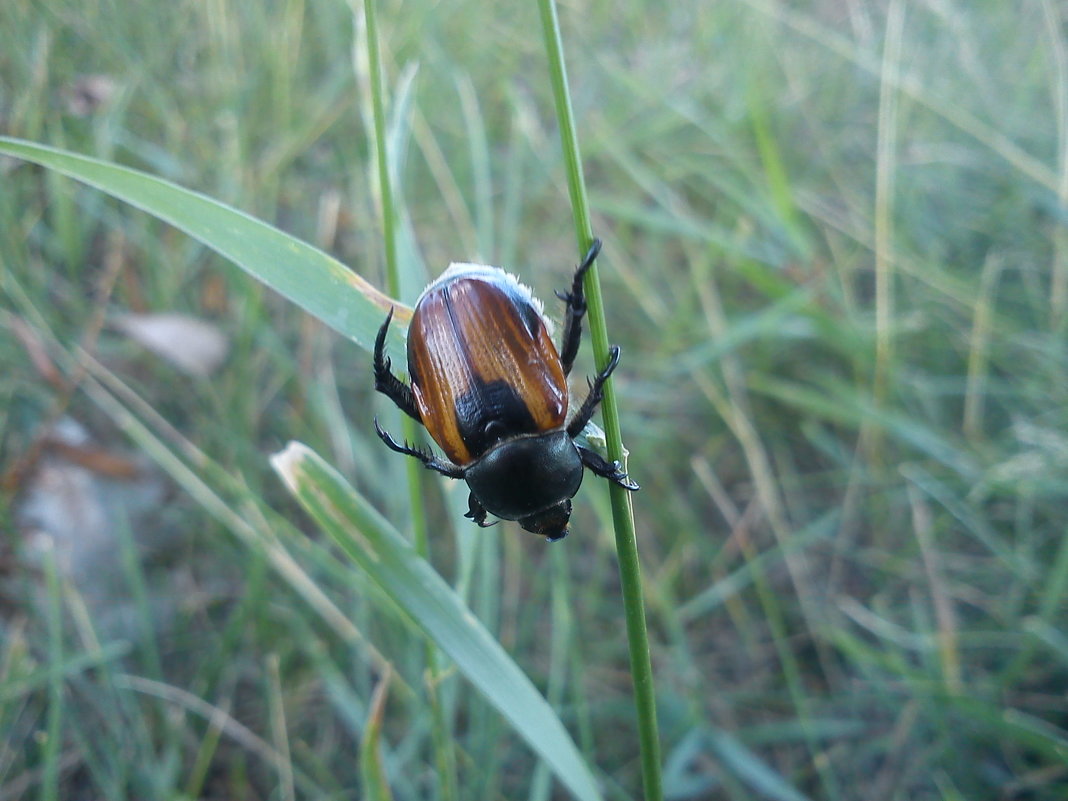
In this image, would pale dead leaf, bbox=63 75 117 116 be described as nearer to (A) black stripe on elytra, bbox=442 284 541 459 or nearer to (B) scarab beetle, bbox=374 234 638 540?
(B) scarab beetle, bbox=374 234 638 540

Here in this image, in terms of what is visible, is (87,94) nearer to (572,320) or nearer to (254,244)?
(254,244)

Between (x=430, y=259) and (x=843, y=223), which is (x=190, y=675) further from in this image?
(x=843, y=223)

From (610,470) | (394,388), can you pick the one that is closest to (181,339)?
(394,388)

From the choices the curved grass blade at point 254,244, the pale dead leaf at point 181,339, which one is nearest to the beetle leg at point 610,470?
the curved grass blade at point 254,244

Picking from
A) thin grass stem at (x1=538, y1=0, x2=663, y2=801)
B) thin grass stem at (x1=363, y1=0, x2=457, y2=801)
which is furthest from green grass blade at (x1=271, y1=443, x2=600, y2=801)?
thin grass stem at (x1=538, y1=0, x2=663, y2=801)

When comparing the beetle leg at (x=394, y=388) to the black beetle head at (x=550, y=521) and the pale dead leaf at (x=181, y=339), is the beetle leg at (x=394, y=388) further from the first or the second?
the pale dead leaf at (x=181, y=339)

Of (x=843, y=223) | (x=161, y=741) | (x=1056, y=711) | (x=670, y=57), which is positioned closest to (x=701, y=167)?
(x=843, y=223)
